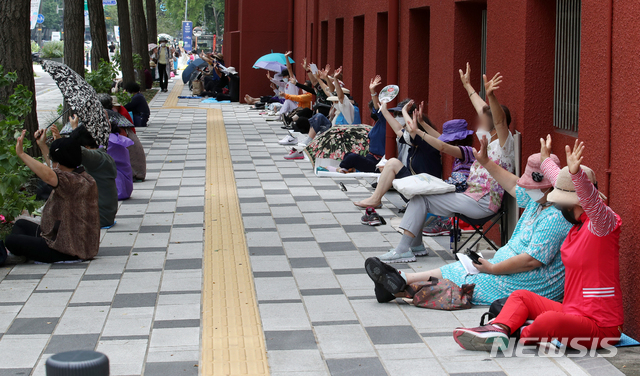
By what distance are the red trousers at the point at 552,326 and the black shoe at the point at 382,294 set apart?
102cm

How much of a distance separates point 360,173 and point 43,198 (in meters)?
4.38

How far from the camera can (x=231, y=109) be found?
23.8 metres

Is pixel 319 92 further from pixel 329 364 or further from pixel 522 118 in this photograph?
pixel 329 364

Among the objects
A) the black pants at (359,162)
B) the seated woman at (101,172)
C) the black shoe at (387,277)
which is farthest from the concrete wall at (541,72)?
the seated woman at (101,172)

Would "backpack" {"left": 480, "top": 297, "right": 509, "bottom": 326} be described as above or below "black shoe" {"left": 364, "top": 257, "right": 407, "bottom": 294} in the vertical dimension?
below

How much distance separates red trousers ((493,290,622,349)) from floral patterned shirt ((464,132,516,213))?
1933mm

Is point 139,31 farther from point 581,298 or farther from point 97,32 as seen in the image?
point 581,298

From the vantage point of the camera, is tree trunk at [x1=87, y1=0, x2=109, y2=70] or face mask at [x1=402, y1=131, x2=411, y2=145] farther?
tree trunk at [x1=87, y1=0, x2=109, y2=70]

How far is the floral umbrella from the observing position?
1145 centimetres

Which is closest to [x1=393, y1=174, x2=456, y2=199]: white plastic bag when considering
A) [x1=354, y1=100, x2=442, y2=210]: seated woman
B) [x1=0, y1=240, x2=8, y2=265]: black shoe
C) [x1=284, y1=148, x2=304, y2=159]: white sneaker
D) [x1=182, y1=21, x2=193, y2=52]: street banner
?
[x1=354, y1=100, x2=442, y2=210]: seated woman

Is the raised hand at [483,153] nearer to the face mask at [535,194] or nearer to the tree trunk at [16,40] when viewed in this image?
the face mask at [535,194]

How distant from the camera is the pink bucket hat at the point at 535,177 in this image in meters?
5.03

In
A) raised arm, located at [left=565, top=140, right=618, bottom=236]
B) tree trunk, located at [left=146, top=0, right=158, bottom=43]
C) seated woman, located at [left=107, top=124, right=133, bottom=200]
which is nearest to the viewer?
raised arm, located at [left=565, top=140, right=618, bottom=236]

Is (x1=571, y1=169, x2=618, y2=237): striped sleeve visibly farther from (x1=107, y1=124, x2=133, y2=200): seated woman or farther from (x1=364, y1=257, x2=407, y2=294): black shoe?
(x1=107, y1=124, x2=133, y2=200): seated woman
